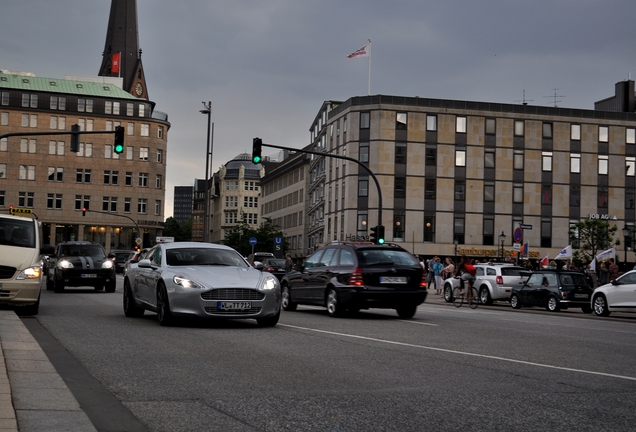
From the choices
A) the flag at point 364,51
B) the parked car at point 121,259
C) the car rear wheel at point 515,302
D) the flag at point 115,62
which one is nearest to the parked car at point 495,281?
the car rear wheel at point 515,302

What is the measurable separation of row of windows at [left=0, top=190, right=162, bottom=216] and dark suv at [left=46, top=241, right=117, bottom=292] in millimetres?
83204

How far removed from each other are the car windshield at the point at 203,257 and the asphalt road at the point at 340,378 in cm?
112

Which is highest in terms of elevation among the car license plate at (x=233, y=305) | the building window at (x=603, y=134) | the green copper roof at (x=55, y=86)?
the green copper roof at (x=55, y=86)

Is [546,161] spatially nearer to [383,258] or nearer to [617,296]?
[617,296]

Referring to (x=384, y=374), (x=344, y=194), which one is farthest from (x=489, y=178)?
(x=384, y=374)

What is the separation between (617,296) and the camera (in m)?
25.4

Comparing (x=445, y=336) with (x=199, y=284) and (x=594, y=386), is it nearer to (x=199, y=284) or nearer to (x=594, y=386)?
(x=199, y=284)

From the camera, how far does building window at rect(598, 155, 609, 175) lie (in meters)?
82.5

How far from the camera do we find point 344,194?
8150 cm

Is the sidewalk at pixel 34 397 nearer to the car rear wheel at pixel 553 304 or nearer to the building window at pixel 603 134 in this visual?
the car rear wheel at pixel 553 304

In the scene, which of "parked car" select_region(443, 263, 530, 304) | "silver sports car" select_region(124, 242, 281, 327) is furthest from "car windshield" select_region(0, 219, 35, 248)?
"parked car" select_region(443, 263, 530, 304)

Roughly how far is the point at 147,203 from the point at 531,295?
9173 cm

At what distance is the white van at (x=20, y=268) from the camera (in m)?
16.5

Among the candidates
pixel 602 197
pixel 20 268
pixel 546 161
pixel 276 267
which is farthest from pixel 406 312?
pixel 602 197
